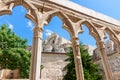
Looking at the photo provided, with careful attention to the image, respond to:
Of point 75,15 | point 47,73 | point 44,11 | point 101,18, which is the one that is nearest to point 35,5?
point 44,11

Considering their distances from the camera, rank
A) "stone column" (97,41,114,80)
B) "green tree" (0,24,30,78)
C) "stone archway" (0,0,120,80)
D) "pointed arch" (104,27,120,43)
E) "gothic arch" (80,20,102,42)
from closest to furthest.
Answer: "stone archway" (0,0,120,80)
"stone column" (97,41,114,80)
"gothic arch" (80,20,102,42)
"pointed arch" (104,27,120,43)
"green tree" (0,24,30,78)

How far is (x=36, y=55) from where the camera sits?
3.30 metres

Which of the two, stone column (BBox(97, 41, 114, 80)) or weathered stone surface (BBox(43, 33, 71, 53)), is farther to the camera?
weathered stone surface (BBox(43, 33, 71, 53))

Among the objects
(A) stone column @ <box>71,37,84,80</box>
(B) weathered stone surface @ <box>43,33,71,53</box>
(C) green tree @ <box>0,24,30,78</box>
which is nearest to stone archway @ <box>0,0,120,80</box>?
(A) stone column @ <box>71,37,84,80</box>

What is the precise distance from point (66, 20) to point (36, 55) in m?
1.19

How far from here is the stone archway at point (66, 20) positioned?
342 cm

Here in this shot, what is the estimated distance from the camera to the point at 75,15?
14.3 feet

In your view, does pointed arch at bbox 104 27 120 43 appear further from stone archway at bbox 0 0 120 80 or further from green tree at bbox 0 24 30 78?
green tree at bbox 0 24 30 78

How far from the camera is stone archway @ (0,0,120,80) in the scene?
135 inches

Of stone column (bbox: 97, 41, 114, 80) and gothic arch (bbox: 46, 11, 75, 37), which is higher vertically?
gothic arch (bbox: 46, 11, 75, 37)

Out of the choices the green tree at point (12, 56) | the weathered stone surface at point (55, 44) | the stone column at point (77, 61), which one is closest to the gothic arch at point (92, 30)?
the stone column at point (77, 61)

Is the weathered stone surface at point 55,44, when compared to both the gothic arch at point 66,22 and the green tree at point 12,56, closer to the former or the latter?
the green tree at point 12,56

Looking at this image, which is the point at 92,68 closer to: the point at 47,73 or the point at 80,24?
the point at 47,73

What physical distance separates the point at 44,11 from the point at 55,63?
1627 centimetres
